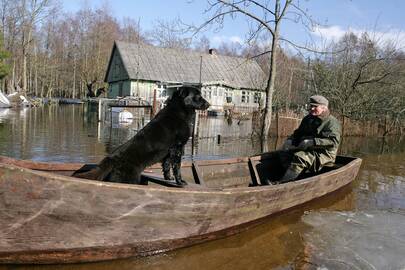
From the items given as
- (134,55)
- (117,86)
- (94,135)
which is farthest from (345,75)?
(117,86)

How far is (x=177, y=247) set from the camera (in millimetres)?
4898

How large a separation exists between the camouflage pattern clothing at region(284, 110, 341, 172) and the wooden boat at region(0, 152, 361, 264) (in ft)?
Result: 6.58

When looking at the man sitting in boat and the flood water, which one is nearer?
the flood water

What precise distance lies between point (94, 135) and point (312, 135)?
37.1 feet

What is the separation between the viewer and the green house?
128 feet

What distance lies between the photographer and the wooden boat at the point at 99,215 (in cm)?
369

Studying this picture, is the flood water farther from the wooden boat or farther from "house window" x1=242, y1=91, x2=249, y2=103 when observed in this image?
"house window" x1=242, y1=91, x2=249, y2=103

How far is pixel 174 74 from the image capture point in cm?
4056

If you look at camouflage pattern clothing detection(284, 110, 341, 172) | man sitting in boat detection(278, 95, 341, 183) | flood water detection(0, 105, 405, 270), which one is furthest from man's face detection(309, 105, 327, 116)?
flood water detection(0, 105, 405, 270)

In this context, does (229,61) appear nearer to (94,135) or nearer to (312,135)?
(94,135)

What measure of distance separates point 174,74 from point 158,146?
36.3 m

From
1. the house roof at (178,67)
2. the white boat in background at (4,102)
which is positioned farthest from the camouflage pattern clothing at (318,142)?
the white boat in background at (4,102)

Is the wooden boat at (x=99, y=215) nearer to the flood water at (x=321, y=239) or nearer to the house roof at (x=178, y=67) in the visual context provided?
the flood water at (x=321, y=239)

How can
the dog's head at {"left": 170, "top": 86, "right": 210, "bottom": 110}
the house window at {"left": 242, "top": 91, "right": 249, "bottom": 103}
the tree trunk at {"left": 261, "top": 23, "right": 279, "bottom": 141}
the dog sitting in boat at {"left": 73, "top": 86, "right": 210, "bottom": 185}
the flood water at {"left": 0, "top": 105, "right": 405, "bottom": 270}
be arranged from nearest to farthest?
1. the dog sitting in boat at {"left": 73, "top": 86, "right": 210, "bottom": 185}
2. the flood water at {"left": 0, "top": 105, "right": 405, "bottom": 270}
3. the dog's head at {"left": 170, "top": 86, "right": 210, "bottom": 110}
4. the tree trunk at {"left": 261, "top": 23, "right": 279, "bottom": 141}
5. the house window at {"left": 242, "top": 91, "right": 249, "bottom": 103}
